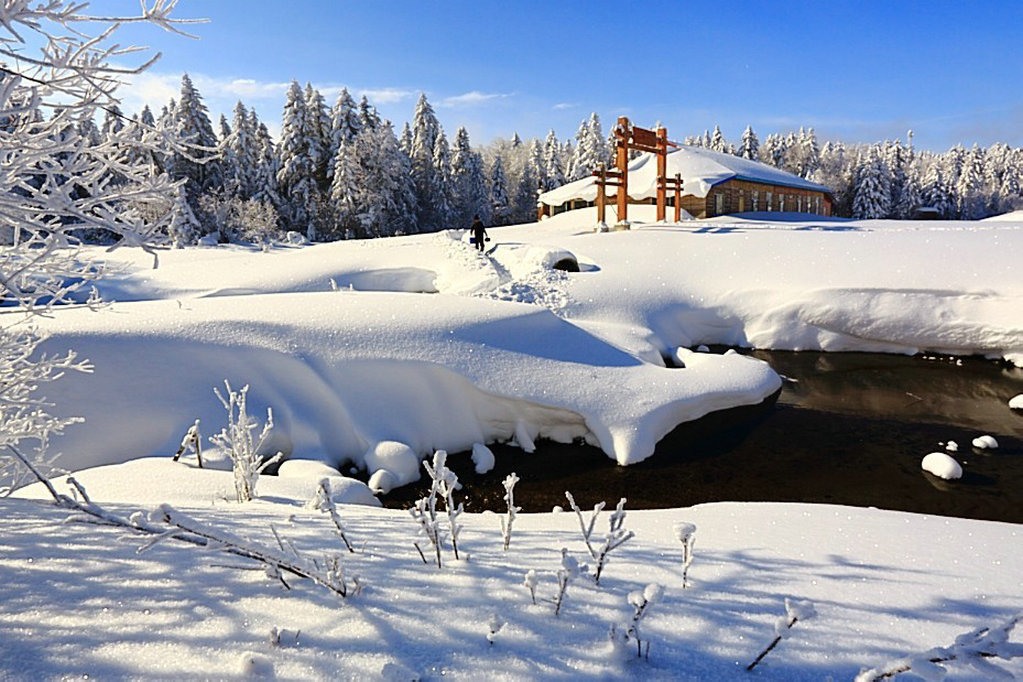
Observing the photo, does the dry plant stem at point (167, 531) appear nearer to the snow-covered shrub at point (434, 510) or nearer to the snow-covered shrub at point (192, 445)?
the snow-covered shrub at point (434, 510)

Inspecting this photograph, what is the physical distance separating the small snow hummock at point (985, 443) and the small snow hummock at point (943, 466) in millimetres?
940

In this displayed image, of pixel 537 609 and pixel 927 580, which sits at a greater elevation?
pixel 537 609

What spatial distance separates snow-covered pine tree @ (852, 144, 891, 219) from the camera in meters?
47.7

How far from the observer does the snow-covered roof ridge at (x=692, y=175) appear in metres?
28.4

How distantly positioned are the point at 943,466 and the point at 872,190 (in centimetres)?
5115

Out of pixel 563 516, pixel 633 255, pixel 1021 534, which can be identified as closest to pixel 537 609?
pixel 563 516

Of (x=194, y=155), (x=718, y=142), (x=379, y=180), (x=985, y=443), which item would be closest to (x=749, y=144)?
(x=718, y=142)

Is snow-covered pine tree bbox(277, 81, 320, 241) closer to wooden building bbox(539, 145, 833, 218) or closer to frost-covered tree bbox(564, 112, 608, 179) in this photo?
wooden building bbox(539, 145, 833, 218)

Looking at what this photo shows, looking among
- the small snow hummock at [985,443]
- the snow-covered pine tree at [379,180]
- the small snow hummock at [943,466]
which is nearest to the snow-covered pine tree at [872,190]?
the snow-covered pine tree at [379,180]

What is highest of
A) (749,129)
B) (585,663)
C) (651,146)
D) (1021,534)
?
(749,129)

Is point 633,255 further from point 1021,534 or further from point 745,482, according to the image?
point 1021,534

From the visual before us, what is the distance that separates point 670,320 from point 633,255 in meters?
4.10

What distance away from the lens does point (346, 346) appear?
7961 millimetres

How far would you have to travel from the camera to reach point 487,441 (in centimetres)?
823
